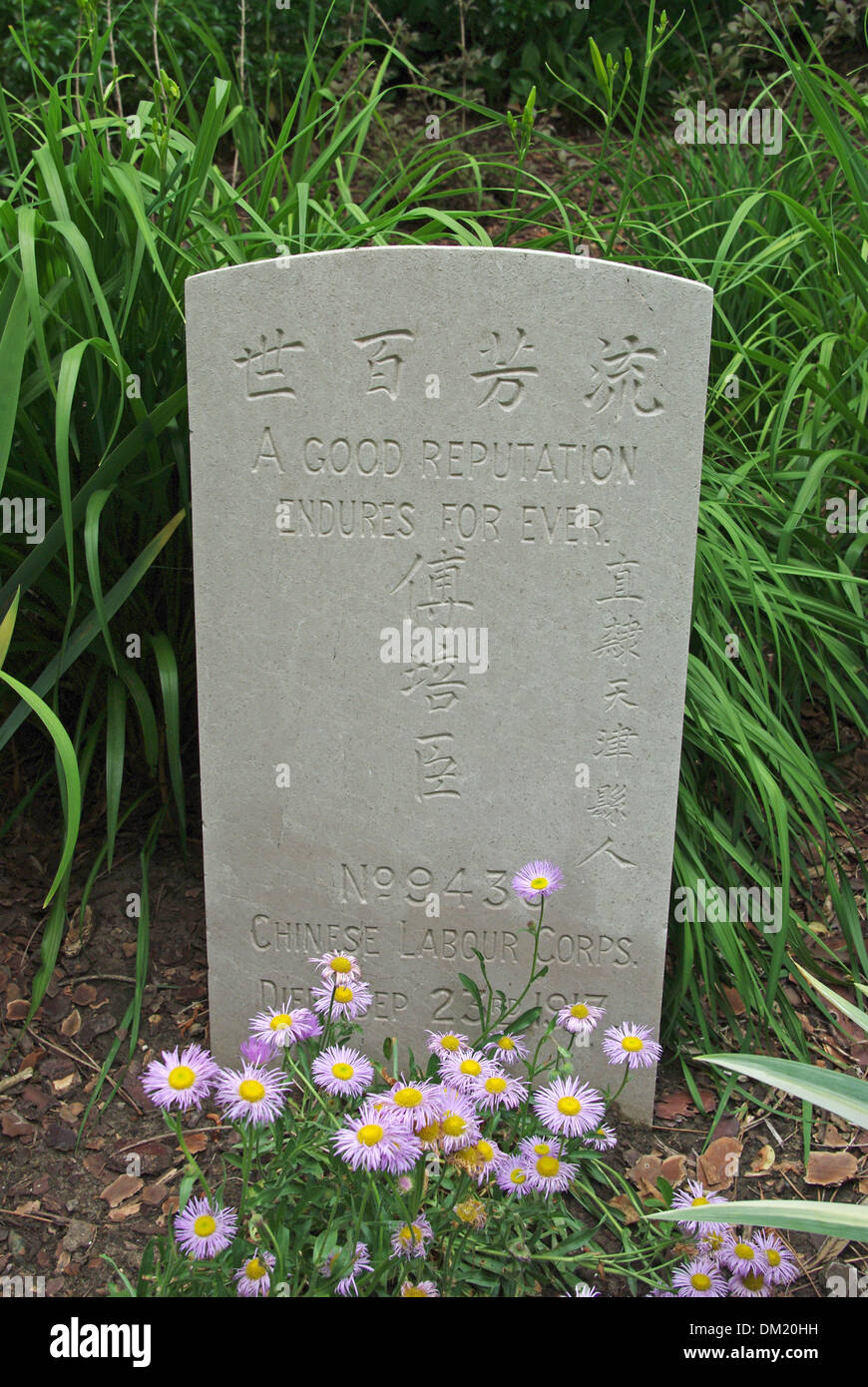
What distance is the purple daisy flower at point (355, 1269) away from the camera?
1.37 meters

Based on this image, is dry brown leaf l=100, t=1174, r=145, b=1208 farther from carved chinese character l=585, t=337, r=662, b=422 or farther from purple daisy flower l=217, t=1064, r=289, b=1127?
carved chinese character l=585, t=337, r=662, b=422

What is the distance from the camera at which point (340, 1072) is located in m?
1.43

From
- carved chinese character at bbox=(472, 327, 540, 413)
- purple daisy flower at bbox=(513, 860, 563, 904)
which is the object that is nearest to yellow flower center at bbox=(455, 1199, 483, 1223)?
purple daisy flower at bbox=(513, 860, 563, 904)

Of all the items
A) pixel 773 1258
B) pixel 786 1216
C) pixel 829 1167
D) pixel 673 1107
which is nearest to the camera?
pixel 786 1216

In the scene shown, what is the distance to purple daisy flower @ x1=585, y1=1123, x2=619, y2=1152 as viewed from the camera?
1.63 m

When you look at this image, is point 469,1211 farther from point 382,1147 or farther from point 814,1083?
point 814,1083

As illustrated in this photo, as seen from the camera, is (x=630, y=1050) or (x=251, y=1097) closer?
(x=251, y=1097)

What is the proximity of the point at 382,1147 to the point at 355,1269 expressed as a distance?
0.24m

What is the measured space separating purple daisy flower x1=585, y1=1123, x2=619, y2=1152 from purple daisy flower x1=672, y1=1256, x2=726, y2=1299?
193 millimetres

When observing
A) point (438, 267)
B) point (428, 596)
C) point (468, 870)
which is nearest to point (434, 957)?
point (468, 870)

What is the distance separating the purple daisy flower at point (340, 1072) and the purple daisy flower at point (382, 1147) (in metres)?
0.12

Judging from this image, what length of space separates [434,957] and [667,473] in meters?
0.95

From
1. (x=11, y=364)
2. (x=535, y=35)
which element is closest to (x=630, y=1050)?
(x=11, y=364)

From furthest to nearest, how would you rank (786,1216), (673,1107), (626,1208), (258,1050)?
(673,1107) → (626,1208) → (258,1050) → (786,1216)
